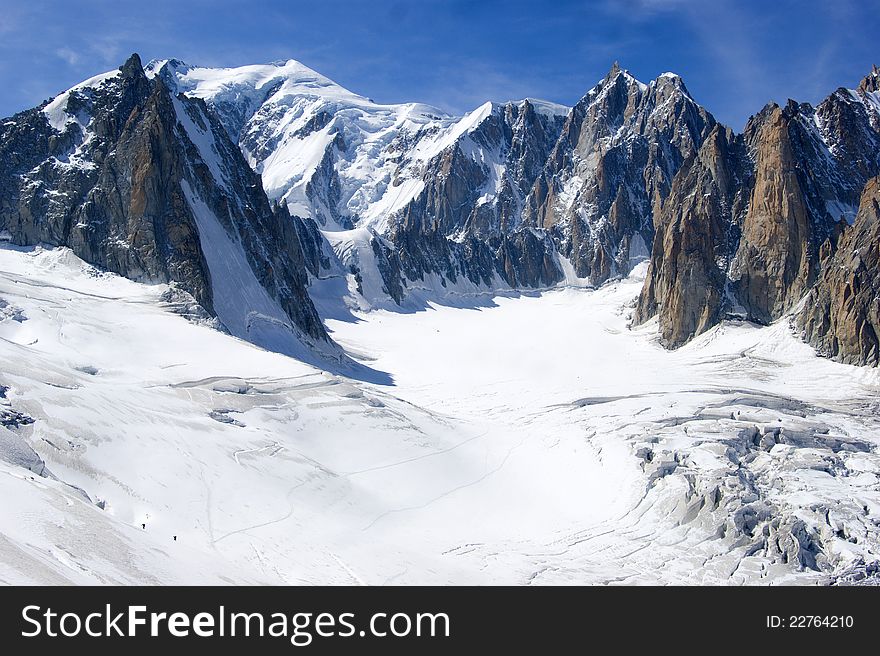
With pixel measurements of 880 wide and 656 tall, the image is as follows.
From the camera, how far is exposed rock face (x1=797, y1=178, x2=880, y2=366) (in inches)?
3100

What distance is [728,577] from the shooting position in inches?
1380

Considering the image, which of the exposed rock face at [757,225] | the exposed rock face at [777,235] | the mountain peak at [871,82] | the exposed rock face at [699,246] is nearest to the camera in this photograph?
the exposed rock face at [777,235]

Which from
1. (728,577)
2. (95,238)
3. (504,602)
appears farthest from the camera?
(95,238)

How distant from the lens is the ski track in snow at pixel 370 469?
3059cm

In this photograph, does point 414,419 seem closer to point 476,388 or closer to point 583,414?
point 583,414

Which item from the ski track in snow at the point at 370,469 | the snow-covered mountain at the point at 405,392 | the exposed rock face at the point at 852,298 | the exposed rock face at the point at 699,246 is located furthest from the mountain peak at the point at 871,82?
the ski track in snow at the point at 370,469

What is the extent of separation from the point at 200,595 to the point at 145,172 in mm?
58465

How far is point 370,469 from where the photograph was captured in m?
45.5

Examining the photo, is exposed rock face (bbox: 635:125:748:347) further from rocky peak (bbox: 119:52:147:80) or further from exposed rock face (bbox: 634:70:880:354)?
rocky peak (bbox: 119:52:147:80)

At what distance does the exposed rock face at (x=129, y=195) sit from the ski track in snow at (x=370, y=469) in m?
2.95

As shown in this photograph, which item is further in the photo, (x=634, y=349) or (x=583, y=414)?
(x=634, y=349)

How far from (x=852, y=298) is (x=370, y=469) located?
59.1 m

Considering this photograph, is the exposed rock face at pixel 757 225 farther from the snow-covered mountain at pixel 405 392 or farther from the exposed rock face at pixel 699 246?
the snow-covered mountain at pixel 405 392

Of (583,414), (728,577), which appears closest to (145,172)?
(583,414)
